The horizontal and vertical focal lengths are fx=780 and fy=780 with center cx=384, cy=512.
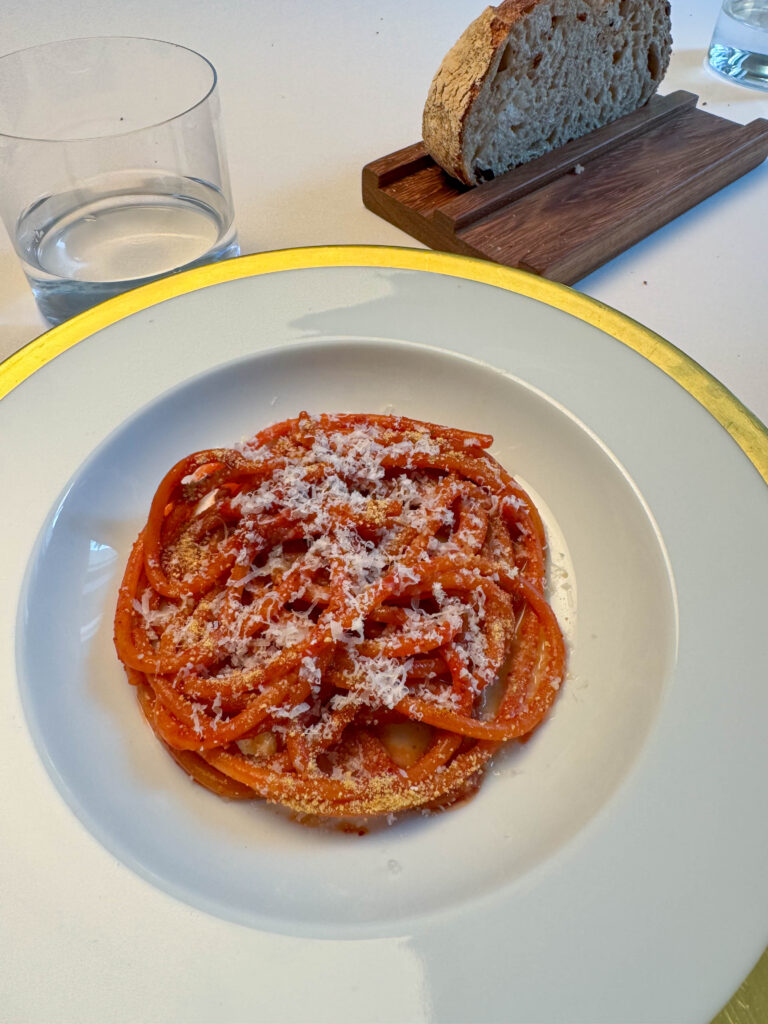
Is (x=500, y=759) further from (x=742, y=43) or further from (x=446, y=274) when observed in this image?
(x=742, y=43)

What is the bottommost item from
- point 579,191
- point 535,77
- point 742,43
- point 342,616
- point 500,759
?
point 500,759

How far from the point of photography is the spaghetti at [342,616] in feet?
3.13

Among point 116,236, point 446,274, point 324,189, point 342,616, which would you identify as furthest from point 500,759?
point 324,189

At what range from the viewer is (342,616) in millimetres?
992

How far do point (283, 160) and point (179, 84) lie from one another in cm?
48

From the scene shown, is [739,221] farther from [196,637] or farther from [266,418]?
[196,637]

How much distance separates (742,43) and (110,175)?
2.02 m

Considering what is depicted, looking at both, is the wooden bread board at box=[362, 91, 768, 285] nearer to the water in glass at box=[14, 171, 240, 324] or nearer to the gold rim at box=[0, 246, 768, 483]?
the gold rim at box=[0, 246, 768, 483]

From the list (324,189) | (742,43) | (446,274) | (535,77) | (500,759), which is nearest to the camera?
(500,759)

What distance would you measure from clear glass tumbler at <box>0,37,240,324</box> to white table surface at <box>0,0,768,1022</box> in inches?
6.9

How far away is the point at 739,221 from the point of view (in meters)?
1.88

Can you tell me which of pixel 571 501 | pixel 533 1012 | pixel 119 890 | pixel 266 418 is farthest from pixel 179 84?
pixel 533 1012

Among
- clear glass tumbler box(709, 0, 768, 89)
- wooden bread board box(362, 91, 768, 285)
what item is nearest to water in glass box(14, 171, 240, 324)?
→ wooden bread board box(362, 91, 768, 285)

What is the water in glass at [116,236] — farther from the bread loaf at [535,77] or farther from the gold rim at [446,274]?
the bread loaf at [535,77]
